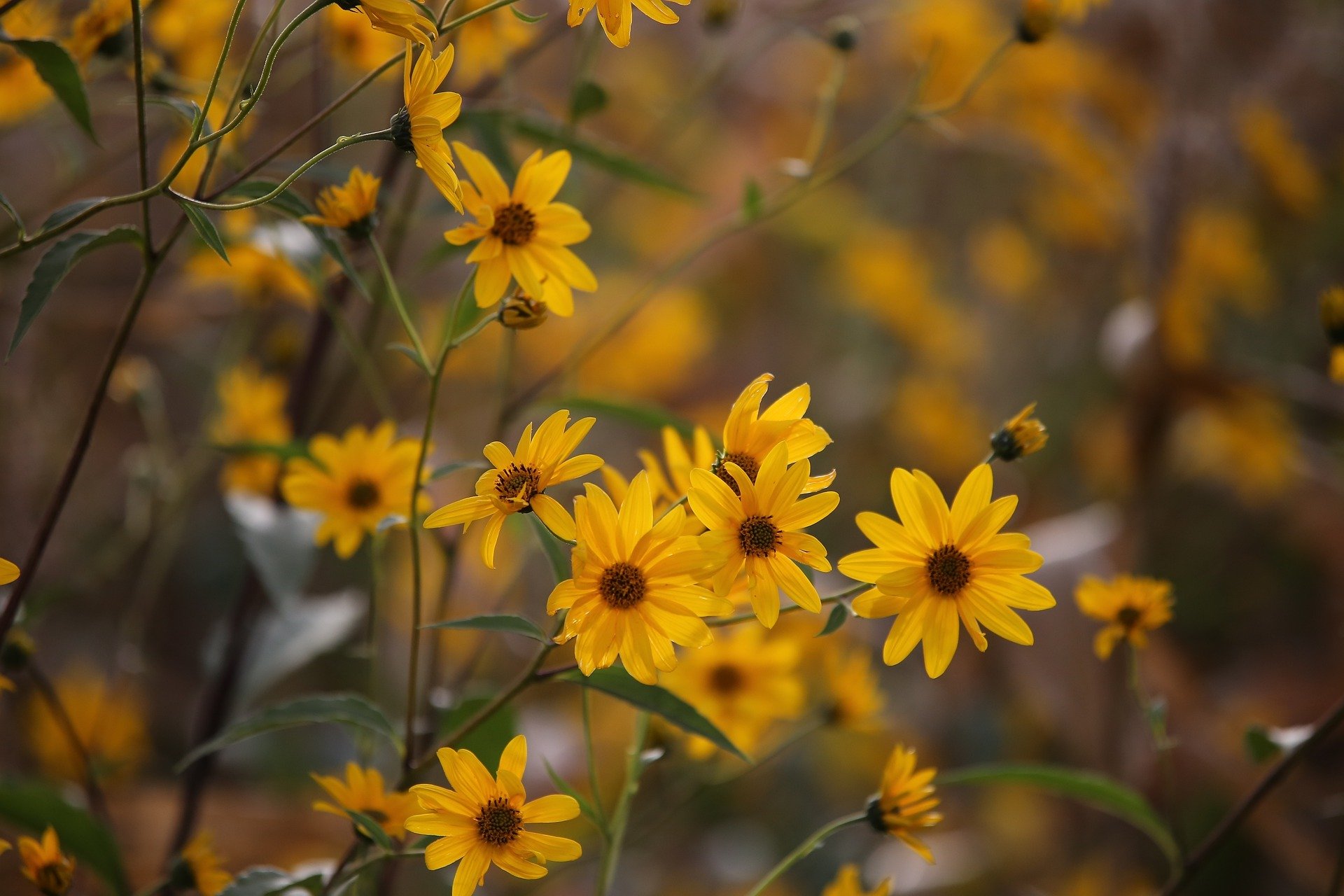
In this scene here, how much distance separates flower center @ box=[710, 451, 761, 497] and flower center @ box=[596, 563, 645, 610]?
0.05 metres

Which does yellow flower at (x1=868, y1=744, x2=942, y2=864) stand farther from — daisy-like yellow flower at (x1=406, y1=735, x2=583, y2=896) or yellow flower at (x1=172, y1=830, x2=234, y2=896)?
yellow flower at (x1=172, y1=830, x2=234, y2=896)

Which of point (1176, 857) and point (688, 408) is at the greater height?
point (688, 408)

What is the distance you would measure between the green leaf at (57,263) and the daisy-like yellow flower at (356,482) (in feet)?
0.58

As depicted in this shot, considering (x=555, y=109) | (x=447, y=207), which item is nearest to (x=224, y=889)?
(x=447, y=207)

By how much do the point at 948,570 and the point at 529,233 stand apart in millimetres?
231

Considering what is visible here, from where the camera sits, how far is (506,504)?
1.24 ft

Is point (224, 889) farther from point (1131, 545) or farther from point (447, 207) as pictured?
point (1131, 545)

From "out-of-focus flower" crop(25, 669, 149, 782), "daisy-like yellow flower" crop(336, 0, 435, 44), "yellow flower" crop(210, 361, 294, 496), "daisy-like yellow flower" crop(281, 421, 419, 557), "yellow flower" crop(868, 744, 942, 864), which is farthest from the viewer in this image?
"out-of-focus flower" crop(25, 669, 149, 782)

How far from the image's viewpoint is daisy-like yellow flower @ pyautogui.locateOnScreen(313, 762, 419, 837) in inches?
17.2

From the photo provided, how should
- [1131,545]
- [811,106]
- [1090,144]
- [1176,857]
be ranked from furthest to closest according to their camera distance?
[811,106] < [1090,144] < [1131,545] < [1176,857]

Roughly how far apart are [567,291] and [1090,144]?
3.44 feet

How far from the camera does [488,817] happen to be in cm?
39

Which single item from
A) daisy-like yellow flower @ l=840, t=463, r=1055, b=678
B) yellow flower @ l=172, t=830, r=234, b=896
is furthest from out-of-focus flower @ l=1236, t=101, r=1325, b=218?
yellow flower @ l=172, t=830, r=234, b=896

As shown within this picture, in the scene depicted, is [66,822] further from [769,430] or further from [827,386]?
[827,386]
